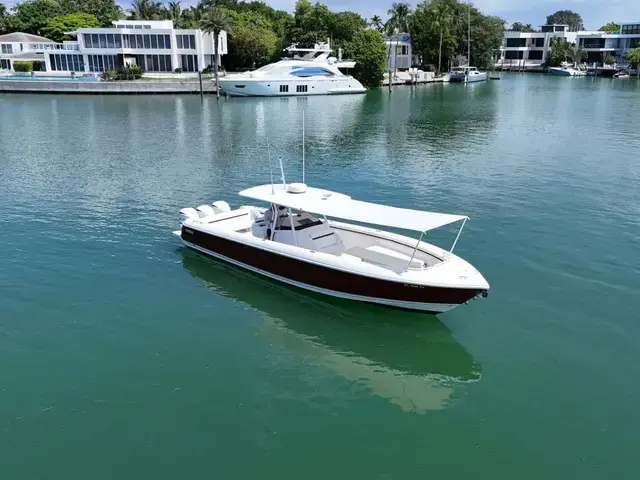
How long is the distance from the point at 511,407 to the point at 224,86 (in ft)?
239

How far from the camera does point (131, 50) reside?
86.8 m

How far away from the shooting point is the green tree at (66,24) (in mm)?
104750

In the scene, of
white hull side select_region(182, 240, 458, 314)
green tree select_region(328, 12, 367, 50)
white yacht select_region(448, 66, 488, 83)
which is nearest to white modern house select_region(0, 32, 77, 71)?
green tree select_region(328, 12, 367, 50)

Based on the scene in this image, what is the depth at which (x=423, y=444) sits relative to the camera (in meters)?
10.9

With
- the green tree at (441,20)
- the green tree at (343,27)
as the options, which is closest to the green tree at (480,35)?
the green tree at (441,20)

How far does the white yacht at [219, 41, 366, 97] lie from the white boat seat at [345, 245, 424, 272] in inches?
2566

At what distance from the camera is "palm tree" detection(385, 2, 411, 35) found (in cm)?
11412

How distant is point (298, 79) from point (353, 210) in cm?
6857

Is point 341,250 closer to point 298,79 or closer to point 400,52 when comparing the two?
point 298,79

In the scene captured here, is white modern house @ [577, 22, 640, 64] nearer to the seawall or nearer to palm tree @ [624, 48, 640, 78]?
palm tree @ [624, 48, 640, 78]

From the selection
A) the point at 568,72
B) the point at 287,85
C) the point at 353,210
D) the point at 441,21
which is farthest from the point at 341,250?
the point at 568,72

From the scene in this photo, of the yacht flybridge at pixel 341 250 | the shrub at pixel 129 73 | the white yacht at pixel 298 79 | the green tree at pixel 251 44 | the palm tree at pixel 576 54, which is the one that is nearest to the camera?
the yacht flybridge at pixel 341 250

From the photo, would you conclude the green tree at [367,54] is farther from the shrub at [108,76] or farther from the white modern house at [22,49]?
the white modern house at [22,49]

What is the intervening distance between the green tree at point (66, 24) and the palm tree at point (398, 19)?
194 ft
